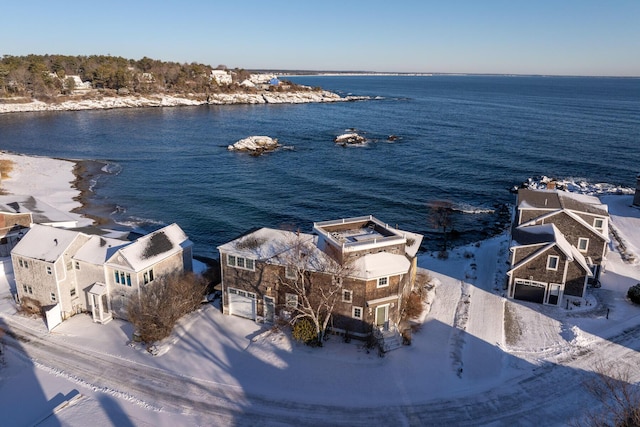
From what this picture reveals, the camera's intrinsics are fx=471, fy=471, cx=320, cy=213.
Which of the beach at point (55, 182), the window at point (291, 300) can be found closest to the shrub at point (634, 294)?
the window at point (291, 300)

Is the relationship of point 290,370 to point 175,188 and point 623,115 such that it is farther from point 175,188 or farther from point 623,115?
point 623,115

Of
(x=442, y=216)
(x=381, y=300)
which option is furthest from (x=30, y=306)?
(x=442, y=216)

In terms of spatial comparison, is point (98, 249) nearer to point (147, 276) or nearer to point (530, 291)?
point (147, 276)

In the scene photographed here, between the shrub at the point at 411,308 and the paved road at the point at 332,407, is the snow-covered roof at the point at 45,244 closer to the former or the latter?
the paved road at the point at 332,407

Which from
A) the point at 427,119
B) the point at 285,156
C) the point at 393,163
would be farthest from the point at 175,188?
the point at 427,119

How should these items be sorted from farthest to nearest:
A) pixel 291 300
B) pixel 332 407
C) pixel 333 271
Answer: pixel 291 300 → pixel 333 271 → pixel 332 407

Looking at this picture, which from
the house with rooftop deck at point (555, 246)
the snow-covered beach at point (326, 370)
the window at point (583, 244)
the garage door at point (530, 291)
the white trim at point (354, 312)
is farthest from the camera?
the window at point (583, 244)

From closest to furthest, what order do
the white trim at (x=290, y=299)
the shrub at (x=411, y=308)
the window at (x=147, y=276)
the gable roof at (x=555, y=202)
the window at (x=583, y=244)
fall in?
the white trim at (x=290, y=299) → the window at (x=147, y=276) → the shrub at (x=411, y=308) → the window at (x=583, y=244) → the gable roof at (x=555, y=202)

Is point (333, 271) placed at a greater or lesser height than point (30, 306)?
greater
